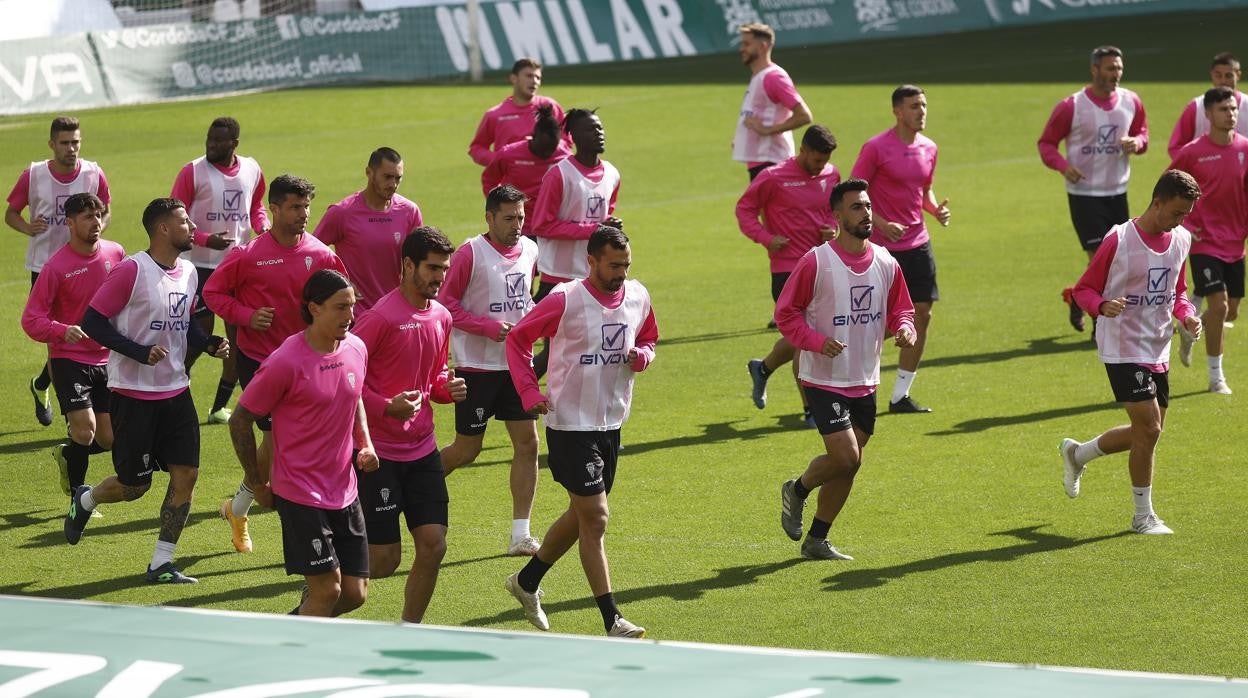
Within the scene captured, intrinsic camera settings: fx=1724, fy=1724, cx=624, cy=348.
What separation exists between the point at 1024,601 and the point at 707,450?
12.7ft

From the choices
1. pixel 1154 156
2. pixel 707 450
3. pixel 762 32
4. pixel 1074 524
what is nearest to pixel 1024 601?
pixel 1074 524

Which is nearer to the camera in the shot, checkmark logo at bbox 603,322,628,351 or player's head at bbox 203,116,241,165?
checkmark logo at bbox 603,322,628,351

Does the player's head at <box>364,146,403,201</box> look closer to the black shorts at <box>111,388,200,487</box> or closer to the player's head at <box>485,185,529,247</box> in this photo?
the player's head at <box>485,185,529,247</box>

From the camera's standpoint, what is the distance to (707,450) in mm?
12859

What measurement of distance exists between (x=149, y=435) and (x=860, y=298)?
13.9 feet

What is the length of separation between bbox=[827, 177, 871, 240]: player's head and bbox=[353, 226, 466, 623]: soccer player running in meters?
2.58

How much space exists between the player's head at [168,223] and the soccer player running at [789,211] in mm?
4877

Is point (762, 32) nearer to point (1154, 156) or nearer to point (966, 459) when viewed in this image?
point (966, 459)

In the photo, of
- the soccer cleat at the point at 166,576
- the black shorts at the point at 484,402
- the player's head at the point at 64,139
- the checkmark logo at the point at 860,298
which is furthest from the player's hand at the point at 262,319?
the player's head at the point at 64,139

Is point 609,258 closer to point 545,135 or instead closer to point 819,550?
point 819,550

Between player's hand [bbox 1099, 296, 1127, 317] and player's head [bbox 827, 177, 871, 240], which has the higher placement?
player's head [bbox 827, 177, 871, 240]

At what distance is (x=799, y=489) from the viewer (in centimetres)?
1032

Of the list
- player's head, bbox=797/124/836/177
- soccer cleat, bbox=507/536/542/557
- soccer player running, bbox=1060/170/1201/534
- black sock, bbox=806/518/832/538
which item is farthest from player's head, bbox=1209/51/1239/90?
soccer cleat, bbox=507/536/542/557

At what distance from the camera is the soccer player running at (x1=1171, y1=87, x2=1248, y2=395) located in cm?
1415
